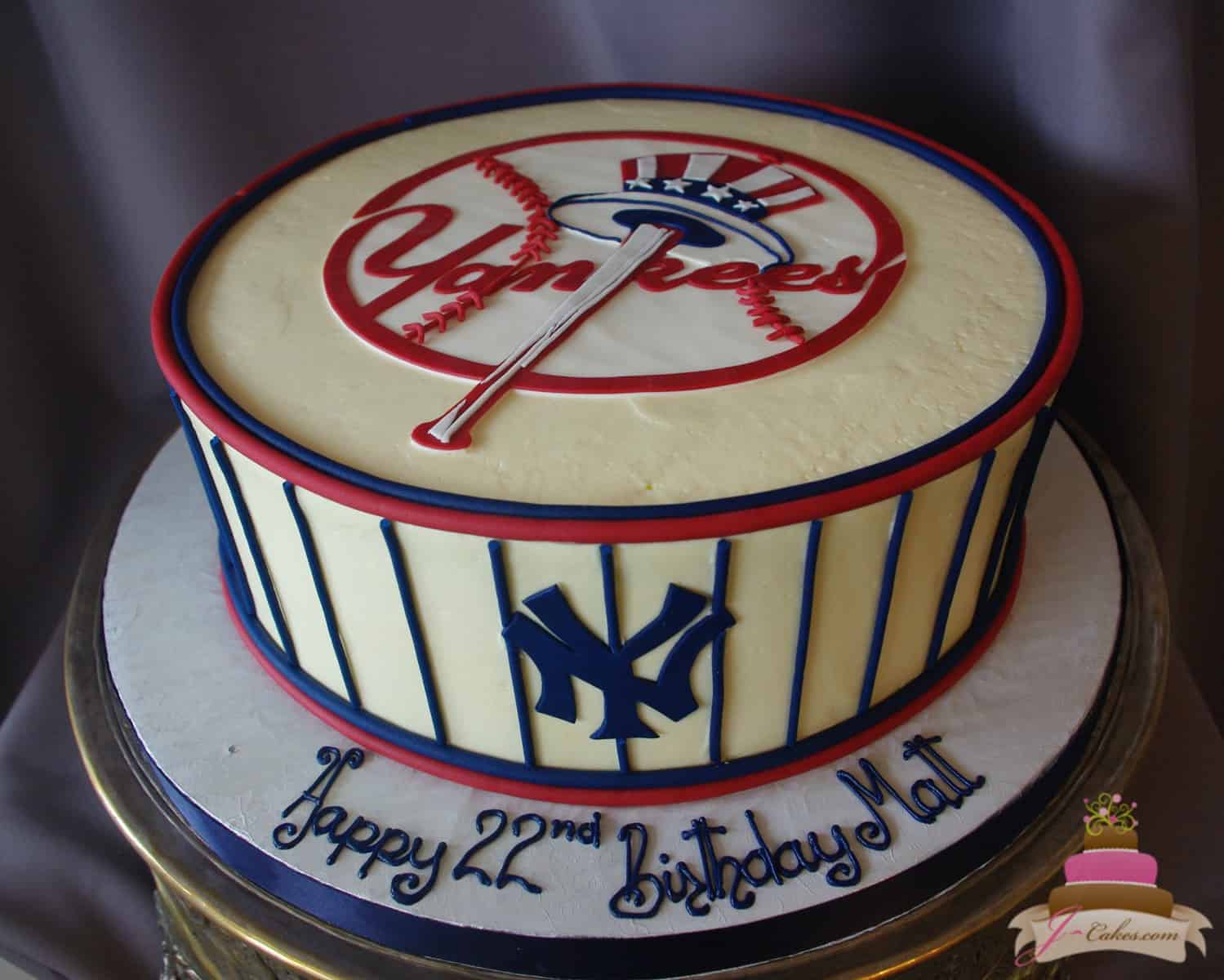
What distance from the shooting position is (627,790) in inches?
44.6

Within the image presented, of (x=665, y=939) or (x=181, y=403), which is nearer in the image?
(x=665, y=939)

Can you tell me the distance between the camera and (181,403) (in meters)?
1.19

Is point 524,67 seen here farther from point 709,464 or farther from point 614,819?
point 614,819

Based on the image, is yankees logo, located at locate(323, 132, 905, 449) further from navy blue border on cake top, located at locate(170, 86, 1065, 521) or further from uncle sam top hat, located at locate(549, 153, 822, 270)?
navy blue border on cake top, located at locate(170, 86, 1065, 521)

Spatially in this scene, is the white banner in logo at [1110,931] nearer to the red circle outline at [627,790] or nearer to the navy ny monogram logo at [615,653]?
the red circle outline at [627,790]

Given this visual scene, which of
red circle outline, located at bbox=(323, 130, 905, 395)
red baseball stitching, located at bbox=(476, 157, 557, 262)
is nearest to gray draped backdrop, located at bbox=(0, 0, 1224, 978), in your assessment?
red circle outline, located at bbox=(323, 130, 905, 395)

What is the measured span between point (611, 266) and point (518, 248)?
0.42 feet

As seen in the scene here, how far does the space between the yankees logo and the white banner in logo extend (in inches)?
21.0

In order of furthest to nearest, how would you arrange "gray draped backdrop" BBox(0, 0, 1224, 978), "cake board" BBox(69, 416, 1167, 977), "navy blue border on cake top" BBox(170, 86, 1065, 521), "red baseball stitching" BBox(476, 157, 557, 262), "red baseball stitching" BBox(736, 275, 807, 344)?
1. "gray draped backdrop" BBox(0, 0, 1224, 978)
2. "red baseball stitching" BBox(476, 157, 557, 262)
3. "red baseball stitching" BBox(736, 275, 807, 344)
4. "cake board" BBox(69, 416, 1167, 977)
5. "navy blue border on cake top" BBox(170, 86, 1065, 521)

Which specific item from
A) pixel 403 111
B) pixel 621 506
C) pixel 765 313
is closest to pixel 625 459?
pixel 621 506

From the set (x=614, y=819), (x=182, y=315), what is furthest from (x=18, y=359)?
(x=614, y=819)

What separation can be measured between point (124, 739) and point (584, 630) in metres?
0.58

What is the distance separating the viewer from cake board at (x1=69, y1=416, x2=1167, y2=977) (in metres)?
1.07

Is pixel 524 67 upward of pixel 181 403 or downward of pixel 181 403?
upward
